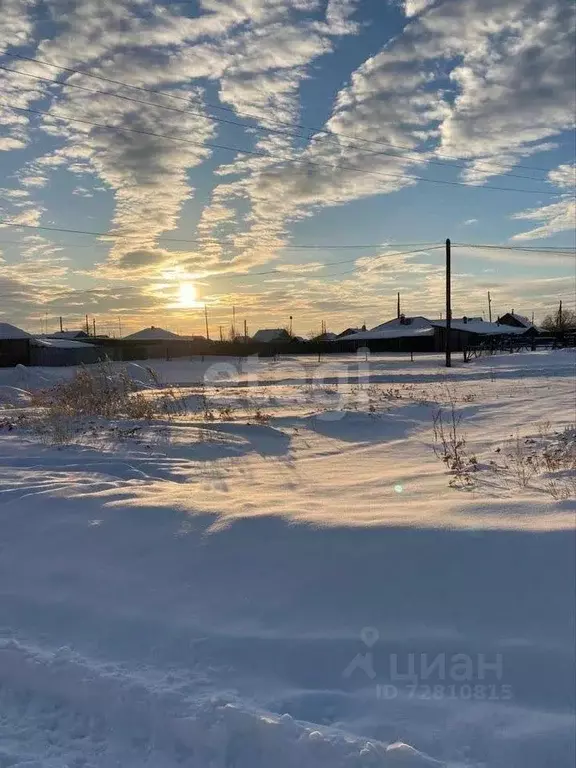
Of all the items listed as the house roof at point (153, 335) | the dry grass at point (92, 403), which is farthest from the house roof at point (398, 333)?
the dry grass at point (92, 403)

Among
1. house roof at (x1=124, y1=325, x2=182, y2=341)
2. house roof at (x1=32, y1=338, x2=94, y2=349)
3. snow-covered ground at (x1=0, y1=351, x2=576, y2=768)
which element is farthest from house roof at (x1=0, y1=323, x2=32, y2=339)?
snow-covered ground at (x1=0, y1=351, x2=576, y2=768)

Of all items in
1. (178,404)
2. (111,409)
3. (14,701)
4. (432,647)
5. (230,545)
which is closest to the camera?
(14,701)

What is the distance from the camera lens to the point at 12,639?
3.20 m

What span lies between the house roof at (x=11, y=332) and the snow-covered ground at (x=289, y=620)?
48925 mm

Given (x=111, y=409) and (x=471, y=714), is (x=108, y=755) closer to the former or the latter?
(x=471, y=714)

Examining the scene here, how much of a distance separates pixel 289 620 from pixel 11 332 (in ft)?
177

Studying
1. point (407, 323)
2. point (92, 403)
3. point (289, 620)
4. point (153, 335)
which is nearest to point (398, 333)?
point (407, 323)

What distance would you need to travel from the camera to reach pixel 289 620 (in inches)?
129

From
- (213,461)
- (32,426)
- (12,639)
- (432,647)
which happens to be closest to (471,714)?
(432,647)

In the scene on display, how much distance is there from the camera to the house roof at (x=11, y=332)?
49938 millimetres

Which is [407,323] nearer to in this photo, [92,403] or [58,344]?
[58,344]

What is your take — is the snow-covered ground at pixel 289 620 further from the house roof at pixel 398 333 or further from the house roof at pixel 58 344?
the house roof at pixel 398 333

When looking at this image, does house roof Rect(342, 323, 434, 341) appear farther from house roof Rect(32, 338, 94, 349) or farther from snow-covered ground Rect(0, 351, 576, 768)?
snow-covered ground Rect(0, 351, 576, 768)

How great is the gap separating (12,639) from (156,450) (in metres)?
4.60
